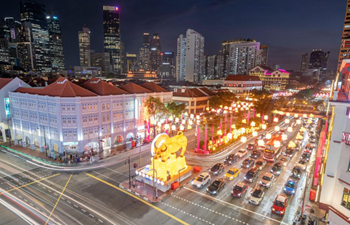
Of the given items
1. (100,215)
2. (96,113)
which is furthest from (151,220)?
(96,113)

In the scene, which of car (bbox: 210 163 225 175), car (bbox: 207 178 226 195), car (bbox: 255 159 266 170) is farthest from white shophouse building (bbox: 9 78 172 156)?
car (bbox: 255 159 266 170)

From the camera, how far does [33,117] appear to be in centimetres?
3919

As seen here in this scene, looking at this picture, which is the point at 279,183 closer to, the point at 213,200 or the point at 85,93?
the point at 213,200

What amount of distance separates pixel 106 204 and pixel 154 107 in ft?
84.8

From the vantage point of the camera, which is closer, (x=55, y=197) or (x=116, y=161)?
(x=55, y=197)

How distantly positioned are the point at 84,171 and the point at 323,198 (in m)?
30.2

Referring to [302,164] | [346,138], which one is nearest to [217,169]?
[302,164]

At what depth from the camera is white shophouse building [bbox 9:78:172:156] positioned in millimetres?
35094

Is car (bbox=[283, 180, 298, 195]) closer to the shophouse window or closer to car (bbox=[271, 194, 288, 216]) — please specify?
car (bbox=[271, 194, 288, 216])

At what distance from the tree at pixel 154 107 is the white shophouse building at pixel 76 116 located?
1.51 m

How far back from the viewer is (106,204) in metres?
22.3

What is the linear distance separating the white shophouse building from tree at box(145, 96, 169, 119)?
1513 millimetres

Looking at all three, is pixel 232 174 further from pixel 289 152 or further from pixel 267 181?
pixel 289 152

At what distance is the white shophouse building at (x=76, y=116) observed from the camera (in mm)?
35094
